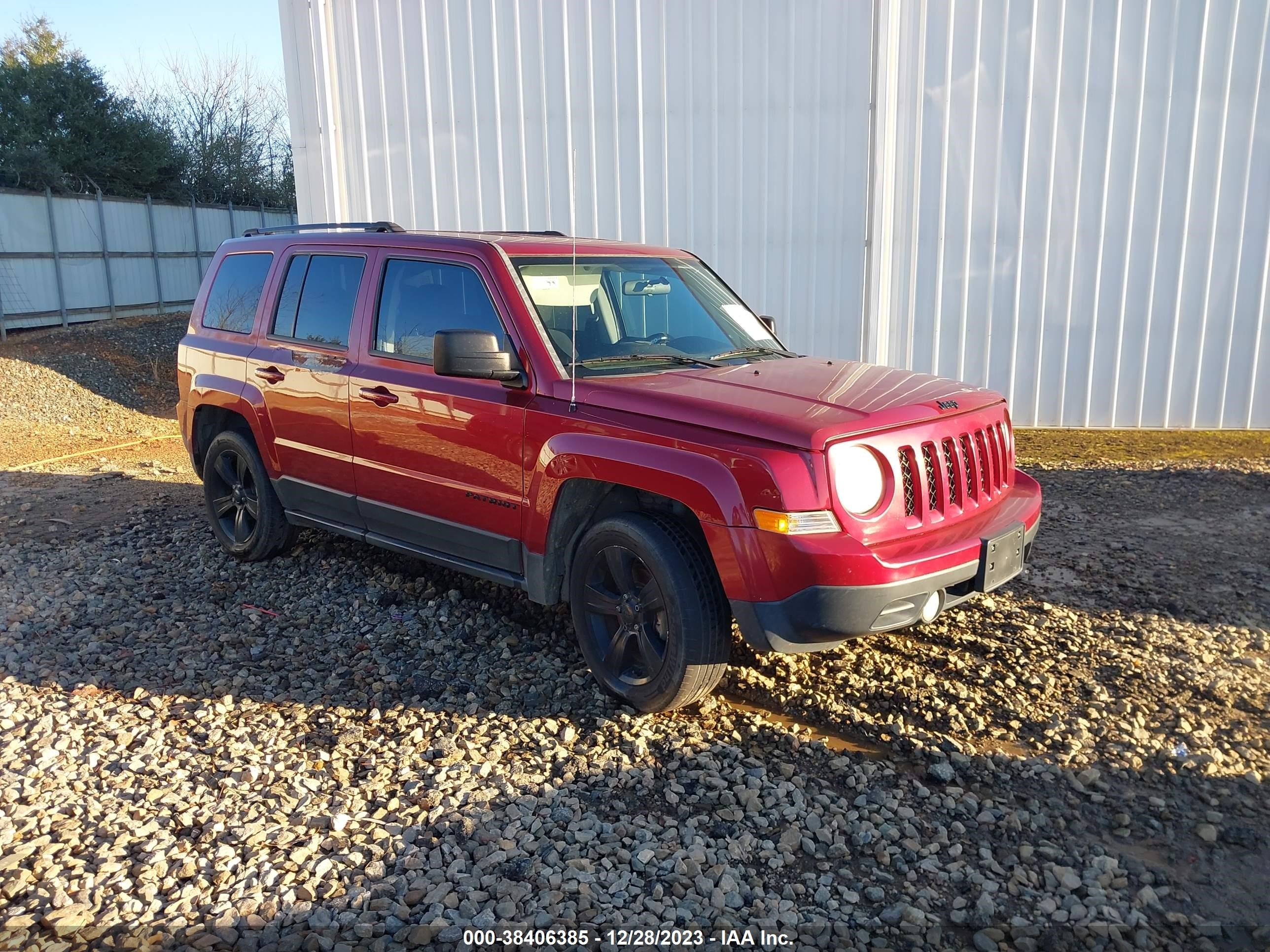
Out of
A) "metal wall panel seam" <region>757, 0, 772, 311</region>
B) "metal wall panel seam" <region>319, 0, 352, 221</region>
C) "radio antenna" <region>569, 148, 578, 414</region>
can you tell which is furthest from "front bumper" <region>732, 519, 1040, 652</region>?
"metal wall panel seam" <region>319, 0, 352, 221</region>

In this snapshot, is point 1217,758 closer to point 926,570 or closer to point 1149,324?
point 926,570

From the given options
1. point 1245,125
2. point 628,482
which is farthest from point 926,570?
point 1245,125

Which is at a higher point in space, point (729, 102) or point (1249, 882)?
point (729, 102)

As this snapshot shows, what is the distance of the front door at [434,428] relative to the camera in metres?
4.45

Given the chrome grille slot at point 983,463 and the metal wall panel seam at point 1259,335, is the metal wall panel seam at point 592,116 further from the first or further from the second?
the chrome grille slot at point 983,463

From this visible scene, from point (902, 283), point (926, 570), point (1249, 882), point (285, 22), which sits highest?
point (285, 22)

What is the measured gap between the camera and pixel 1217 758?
3.71 m

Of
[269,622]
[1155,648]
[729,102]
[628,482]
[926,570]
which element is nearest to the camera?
[926,570]

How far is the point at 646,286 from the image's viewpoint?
4.96 m

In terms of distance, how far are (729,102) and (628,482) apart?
6.69 m

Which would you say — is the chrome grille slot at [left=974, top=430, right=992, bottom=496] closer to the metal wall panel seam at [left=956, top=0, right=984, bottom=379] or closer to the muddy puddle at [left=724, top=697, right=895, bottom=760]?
the muddy puddle at [left=724, top=697, right=895, bottom=760]

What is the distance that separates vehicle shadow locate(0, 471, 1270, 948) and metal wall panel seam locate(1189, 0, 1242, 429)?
300cm

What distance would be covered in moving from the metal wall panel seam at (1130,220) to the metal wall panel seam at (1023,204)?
0.34 meters

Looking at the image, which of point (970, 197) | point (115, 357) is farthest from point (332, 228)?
point (115, 357)
